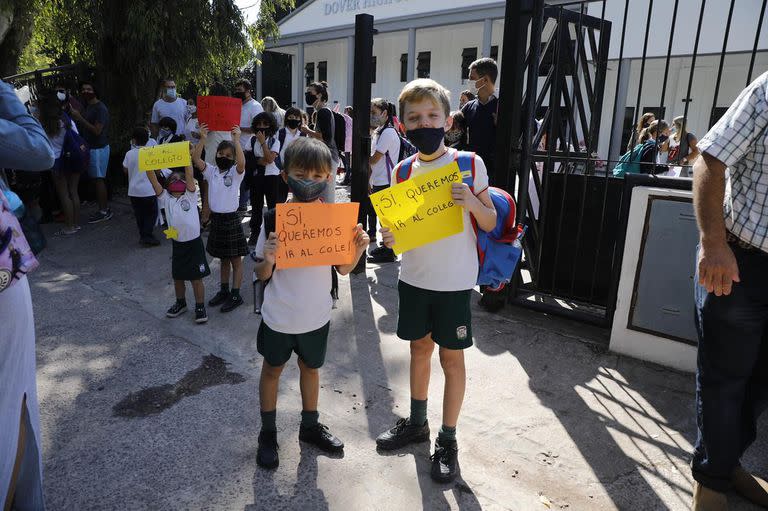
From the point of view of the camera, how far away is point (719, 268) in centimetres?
215

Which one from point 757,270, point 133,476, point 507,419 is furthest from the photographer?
point 507,419

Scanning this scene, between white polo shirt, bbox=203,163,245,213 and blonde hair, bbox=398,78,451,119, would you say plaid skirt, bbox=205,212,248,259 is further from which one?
blonde hair, bbox=398,78,451,119

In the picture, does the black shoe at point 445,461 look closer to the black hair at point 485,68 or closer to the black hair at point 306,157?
the black hair at point 306,157

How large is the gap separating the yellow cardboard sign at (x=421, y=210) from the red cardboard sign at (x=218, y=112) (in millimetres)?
3518

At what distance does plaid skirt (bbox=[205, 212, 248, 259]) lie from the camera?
15.8 feet

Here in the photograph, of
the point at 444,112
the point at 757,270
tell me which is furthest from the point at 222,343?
the point at 757,270

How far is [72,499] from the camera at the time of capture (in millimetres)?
2467

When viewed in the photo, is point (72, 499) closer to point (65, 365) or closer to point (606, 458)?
point (65, 365)

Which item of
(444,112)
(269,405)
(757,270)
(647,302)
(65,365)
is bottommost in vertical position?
(65,365)

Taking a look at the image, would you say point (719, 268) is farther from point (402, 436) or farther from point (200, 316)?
point (200, 316)

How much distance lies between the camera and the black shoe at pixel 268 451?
8.75 feet

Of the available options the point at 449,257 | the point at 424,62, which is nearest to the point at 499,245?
the point at 449,257

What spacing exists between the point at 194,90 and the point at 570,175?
10.7 m

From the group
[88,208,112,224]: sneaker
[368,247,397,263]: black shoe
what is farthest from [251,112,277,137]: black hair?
[88,208,112,224]: sneaker
